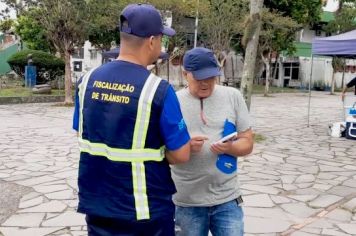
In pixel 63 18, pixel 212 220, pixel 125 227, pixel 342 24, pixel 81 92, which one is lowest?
pixel 212 220

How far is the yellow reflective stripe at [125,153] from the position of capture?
2012 mm

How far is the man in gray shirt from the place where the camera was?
2.62 meters

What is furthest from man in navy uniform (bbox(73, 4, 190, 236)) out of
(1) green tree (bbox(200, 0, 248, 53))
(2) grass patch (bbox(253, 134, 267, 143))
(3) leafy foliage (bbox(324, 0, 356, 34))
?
(3) leafy foliage (bbox(324, 0, 356, 34))

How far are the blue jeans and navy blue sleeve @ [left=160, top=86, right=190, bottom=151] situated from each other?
0.71 meters

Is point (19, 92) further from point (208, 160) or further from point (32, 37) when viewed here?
point (208, 160)

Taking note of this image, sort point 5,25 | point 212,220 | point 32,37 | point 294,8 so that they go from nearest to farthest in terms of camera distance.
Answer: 1. point 212,220
2. point 32,37
3. point 294,8
4. point 5,25

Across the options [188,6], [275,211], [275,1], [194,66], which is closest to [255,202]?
[275,211]

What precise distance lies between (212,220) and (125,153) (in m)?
0.93

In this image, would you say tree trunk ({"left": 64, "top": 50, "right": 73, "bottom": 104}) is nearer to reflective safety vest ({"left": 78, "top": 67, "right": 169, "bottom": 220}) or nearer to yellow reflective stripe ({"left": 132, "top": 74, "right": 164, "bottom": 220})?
reflective safety vest ({"left": 78, "top": 67, "right": 169, "bottom": 220})

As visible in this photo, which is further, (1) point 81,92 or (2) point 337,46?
(2) point 337,46

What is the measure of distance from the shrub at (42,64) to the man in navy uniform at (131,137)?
1876 centimetres

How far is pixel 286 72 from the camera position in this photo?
1362 inches

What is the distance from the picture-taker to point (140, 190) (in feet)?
6.69

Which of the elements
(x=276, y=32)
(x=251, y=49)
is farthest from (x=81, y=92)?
(x=276, y=32)
